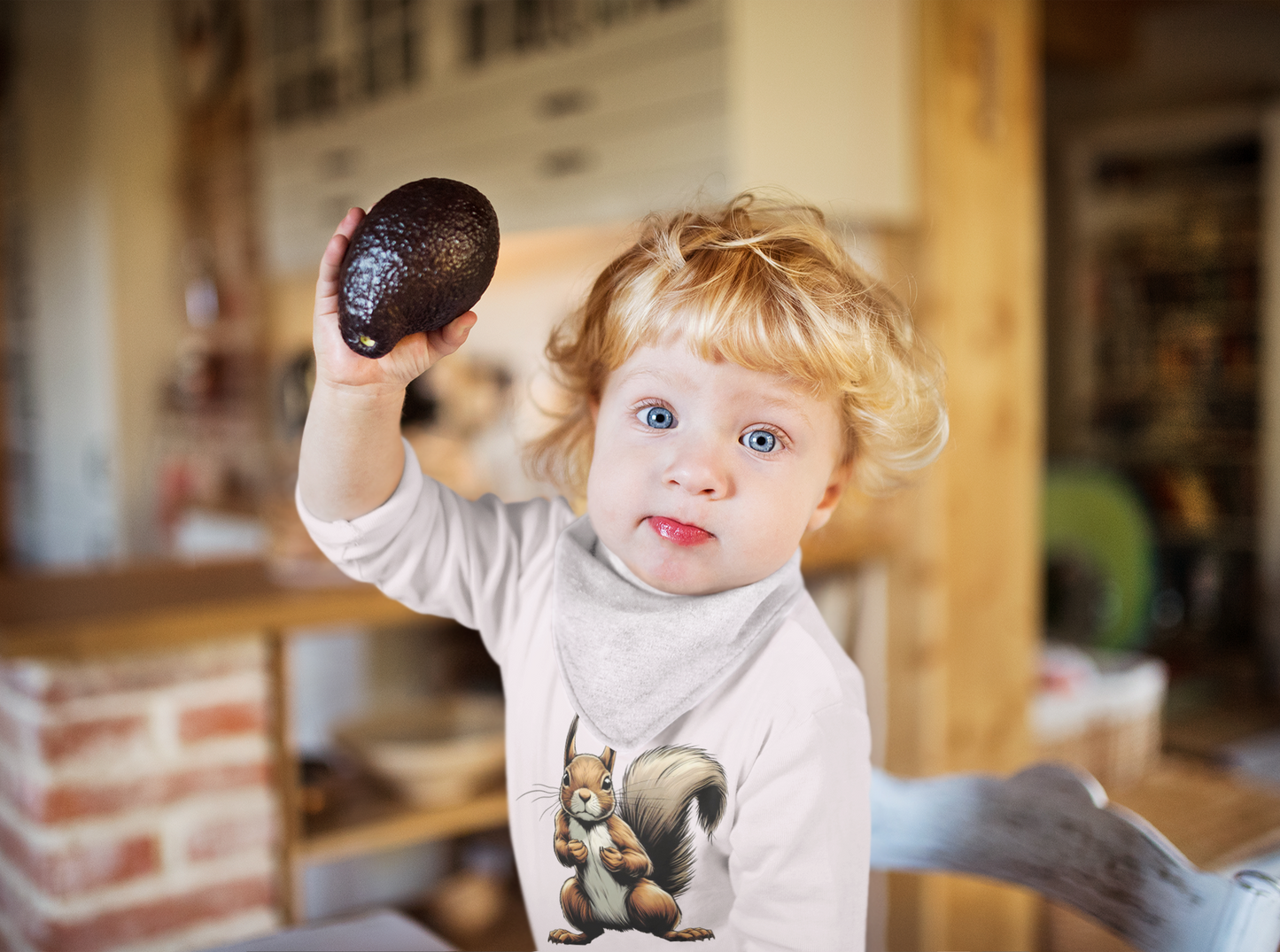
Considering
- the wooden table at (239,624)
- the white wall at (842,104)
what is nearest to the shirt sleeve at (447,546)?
the wooden table at (239,624)

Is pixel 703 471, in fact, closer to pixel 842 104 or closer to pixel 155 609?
pixel 155 609

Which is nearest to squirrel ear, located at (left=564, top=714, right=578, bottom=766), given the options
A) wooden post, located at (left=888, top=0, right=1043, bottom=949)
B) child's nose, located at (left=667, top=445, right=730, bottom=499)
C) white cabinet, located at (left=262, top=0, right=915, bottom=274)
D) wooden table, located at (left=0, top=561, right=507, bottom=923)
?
child's nose, located at (left=667, top=445, right=730, bottom=499)

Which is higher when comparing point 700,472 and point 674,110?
point 674,110

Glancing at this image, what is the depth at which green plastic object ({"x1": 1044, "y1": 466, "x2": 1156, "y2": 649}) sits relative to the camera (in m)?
3.71

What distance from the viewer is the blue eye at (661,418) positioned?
49 cm

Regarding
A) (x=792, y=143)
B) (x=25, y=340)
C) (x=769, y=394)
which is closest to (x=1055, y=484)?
(x=792, y=143)

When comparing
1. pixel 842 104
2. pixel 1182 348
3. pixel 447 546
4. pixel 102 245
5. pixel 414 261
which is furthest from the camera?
pixel 1182 348

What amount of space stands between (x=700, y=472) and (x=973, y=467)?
4.88 feet

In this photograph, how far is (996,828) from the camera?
0.73 metres

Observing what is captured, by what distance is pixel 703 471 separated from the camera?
0.46 m

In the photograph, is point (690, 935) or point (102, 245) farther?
point (102, 245)

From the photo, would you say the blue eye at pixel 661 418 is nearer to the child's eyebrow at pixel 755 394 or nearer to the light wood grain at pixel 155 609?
the child's eyebrow at pixel 755 394

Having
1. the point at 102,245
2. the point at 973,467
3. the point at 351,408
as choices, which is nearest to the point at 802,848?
the point at 351,408

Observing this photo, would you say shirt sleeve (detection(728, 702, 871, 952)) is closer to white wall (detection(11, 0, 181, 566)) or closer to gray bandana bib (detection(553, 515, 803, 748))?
gray bandana bib (detection(553, 515, 803, 748))
